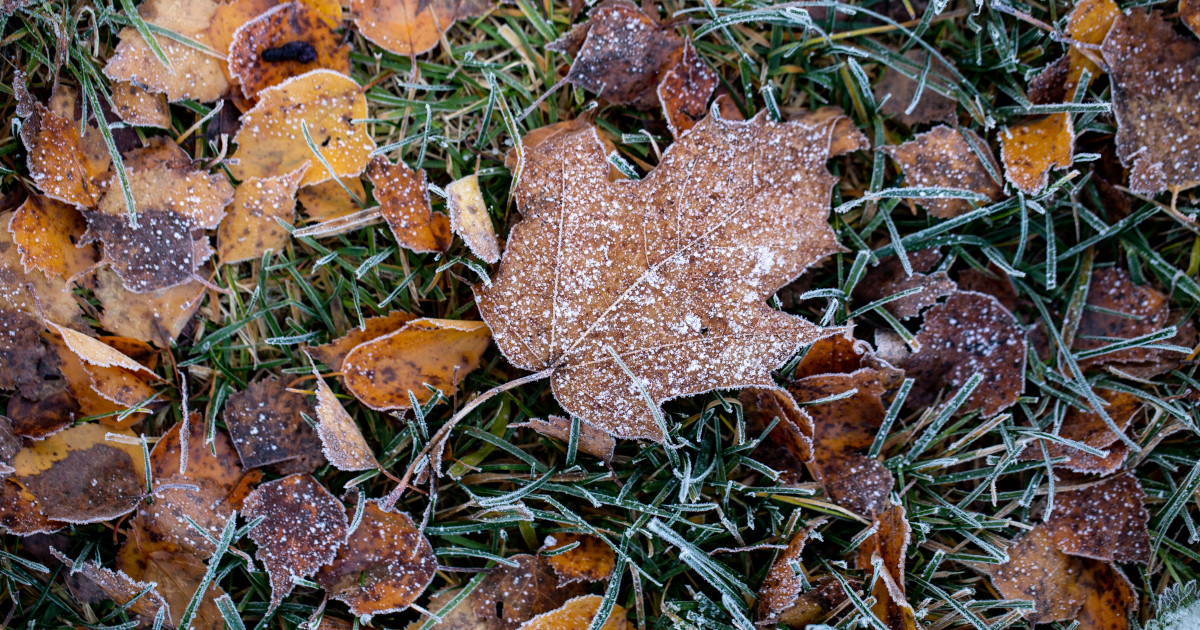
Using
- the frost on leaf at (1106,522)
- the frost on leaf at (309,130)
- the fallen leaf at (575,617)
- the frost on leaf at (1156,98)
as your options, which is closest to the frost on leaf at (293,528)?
the fallen leaf at (575,617)

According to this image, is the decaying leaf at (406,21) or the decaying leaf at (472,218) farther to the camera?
the decaying leaf at (406,21)

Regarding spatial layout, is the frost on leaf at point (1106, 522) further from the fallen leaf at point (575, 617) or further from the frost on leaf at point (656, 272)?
the fallen leaf at point (575, 617)

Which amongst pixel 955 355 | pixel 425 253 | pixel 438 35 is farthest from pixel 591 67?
pixel 955 355

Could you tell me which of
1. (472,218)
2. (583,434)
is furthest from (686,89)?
(583,434)

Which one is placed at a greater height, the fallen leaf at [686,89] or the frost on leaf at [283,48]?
the frost on leaf at [283,48]

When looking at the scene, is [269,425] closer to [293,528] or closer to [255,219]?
[293,528]

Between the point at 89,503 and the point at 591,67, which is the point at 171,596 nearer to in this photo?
the point at 89,503
